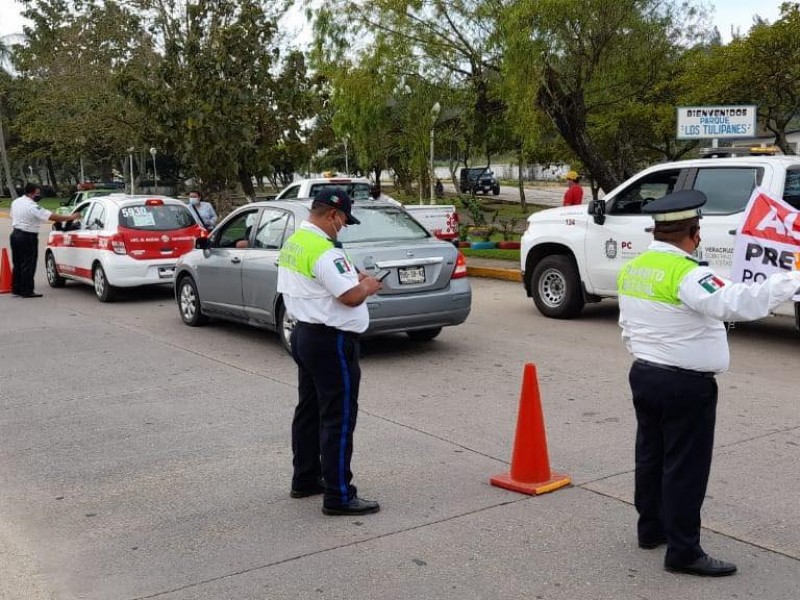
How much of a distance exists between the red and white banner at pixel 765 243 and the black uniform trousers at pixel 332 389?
2015 millimetres

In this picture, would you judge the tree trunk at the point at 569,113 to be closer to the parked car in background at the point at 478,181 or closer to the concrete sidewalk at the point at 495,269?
the concrete sidewalk at the point at 495,269

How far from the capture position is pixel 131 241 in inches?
551

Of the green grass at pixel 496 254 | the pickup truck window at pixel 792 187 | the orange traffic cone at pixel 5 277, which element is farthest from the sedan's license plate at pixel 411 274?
the orange traffic cone at pixel 5 277

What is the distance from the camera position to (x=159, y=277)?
14.2m

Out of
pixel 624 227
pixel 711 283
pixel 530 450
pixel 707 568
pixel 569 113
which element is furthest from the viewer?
pixel 569 113

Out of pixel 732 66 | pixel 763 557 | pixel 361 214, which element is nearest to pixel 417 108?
pixel 732 66

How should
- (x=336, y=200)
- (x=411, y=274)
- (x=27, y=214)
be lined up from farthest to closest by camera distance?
(x=27, y=214), (x=411, y=274), (x=336, y=200)

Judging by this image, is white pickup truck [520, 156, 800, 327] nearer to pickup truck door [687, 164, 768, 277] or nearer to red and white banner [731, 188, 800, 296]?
pickup truck door [687, 164, 768, 277]

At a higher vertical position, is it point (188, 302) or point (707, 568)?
point (188, 302)

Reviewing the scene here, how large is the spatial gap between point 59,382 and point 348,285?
16.1 feet

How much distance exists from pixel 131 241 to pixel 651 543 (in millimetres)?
11007

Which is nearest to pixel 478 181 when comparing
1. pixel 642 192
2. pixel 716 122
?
pixel 716 122

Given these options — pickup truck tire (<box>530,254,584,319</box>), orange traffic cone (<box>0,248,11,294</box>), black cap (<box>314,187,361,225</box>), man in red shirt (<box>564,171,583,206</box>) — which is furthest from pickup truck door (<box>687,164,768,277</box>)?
orange traffic cone (<box>0,248,11,294</box>)

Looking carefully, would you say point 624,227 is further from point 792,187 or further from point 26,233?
point 26,233
